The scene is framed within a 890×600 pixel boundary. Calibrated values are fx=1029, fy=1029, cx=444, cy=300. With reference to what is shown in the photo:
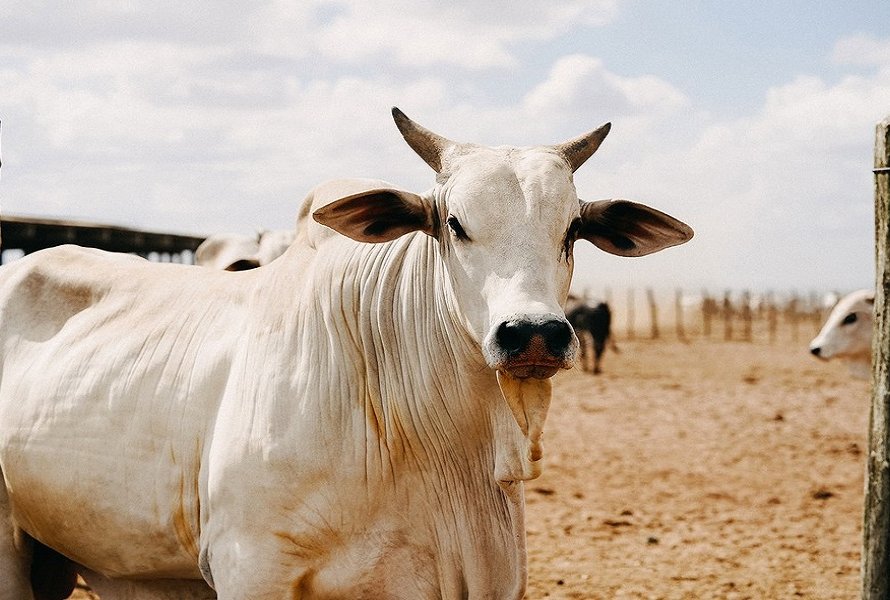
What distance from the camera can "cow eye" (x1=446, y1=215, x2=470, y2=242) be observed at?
284 cm

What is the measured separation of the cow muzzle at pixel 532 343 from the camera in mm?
2514

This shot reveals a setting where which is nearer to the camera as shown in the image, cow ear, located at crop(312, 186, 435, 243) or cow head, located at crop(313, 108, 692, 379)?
cow head, located at crop(313, 108, 692, 379)

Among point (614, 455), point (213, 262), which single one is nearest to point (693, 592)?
point (213, 262)

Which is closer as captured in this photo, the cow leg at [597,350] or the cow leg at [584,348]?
the cow leg at [597,350]

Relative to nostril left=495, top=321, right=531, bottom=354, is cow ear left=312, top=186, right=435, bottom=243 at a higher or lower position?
higher

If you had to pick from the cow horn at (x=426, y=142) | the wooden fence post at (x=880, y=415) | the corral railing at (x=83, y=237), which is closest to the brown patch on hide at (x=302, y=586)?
the cow horn at (x=426, y=142)

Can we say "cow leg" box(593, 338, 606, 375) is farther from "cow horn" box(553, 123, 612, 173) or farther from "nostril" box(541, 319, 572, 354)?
"nostril" box(541, 319, 572, 354)

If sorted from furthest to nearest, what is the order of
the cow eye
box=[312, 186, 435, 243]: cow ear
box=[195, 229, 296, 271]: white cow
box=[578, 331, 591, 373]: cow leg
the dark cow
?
box=[578, 331, 591, 373]: cow leg → the dark cow → box=[195, 229, 296, 271]: white cow → box=[312, 186, 435, 243]: cow ear → the cow eye

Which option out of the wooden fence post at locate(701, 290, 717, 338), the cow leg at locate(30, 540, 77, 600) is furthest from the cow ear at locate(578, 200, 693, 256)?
the wooden fence post at locate(701, 290, 717, 338)

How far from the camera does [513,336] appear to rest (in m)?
2.54

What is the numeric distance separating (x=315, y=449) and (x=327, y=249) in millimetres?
695

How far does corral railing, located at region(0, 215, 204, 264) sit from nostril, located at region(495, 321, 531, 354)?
5.26 metres

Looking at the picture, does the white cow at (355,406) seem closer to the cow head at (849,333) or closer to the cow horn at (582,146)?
the cow horn at (582,146)

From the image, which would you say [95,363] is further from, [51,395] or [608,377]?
[608,377]
